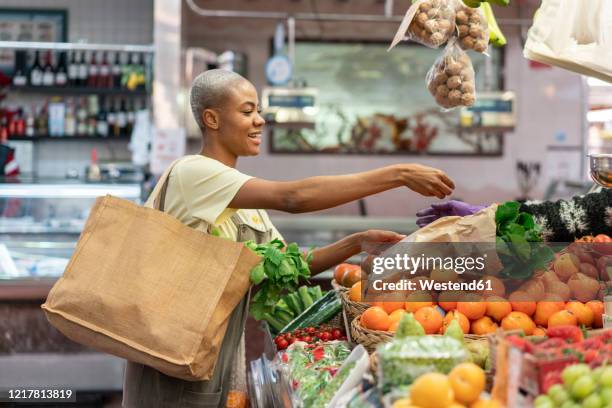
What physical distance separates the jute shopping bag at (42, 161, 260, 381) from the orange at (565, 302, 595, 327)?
0.96 m

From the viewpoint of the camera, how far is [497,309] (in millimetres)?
2488

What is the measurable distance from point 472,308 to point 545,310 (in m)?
0.22

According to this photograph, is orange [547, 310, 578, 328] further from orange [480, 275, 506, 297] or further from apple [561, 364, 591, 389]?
apple [561, 364, 591, 389]

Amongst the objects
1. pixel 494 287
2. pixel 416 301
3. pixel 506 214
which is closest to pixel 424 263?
pixel 416 301

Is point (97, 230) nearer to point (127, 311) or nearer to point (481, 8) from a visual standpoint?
point (127, 311)

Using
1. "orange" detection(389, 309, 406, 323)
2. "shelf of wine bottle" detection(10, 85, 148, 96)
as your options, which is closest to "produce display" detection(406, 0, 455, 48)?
"orange" detection(389, 309, 406, 323)

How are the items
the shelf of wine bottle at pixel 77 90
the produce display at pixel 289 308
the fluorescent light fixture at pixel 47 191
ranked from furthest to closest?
the shelf of wine bottle at pixel 77 90 → the fluorescent light fixture at pixel 47 191 → the produce display at pixel 289 308

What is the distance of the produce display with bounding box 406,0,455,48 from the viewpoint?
2.92 meters

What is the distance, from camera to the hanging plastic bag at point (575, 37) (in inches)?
100

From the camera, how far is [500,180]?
9336 millimetres

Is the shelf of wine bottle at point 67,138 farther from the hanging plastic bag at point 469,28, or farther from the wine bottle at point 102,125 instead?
the hanging plastic bag at point 469,28

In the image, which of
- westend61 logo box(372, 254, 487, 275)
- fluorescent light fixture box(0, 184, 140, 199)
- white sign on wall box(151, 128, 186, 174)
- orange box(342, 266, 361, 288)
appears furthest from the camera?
white sign on wall box(151, 128, 186, 174)

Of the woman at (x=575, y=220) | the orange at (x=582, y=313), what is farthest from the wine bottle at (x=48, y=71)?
the orange at (x=582, y=313)

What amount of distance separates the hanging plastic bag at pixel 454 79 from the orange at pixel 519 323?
2.78 feet
